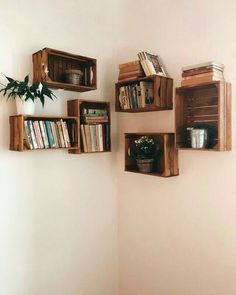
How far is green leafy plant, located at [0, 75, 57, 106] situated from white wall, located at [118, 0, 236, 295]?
2.88 ft

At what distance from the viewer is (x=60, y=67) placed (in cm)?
227

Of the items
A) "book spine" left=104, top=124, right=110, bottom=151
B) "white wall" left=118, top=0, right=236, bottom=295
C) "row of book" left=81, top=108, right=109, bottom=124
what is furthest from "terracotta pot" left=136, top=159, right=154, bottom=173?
"row of book" left=81, top=108, right=109, bottom=124

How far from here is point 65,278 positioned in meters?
2.31

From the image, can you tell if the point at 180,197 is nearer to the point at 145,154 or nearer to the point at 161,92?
the point at 145,154

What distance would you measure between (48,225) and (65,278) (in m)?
0.48

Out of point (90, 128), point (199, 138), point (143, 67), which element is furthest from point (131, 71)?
point (199, 138)

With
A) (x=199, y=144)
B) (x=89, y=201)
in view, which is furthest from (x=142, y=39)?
(x=89, y=201)

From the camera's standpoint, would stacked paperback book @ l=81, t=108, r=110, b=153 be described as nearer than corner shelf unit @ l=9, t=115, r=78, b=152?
No

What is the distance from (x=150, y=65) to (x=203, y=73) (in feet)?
1.51

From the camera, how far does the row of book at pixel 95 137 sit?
2260 millimetres

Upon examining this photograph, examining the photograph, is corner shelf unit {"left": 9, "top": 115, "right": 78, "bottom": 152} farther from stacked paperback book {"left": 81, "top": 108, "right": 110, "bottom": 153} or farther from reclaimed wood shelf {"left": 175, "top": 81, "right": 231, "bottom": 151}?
reclaimed wood shelf {"left": 175, "top": 81, "right": 231, "bottom": 151}

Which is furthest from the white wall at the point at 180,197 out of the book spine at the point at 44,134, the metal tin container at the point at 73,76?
the book spine at the point at 44,134

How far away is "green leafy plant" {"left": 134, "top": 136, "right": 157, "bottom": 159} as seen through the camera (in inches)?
86.1

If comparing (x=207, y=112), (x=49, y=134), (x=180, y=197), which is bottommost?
(x=180, y=197)
